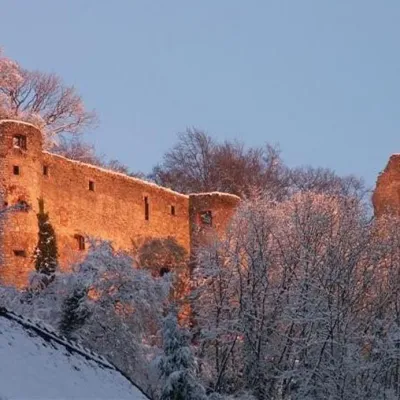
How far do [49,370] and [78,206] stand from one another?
66.1 ft

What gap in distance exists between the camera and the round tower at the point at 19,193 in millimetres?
27766

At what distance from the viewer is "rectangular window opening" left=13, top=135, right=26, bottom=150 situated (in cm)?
2928

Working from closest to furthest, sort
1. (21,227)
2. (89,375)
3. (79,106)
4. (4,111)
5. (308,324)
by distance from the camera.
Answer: (89,375)
(308,324)
(21,227)
(4,111)
(79,106)

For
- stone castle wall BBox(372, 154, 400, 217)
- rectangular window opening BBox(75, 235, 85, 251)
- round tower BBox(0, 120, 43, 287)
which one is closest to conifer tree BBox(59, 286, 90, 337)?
round tower BBox(0, 120, 43, 287)

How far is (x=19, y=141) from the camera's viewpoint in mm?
29406

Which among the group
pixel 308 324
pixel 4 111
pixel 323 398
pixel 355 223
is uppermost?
pixel 4 111

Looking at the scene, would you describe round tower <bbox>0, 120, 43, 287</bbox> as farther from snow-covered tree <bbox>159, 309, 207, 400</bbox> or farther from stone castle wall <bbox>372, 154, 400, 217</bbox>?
snow-covered tree <bbox>159, 309, 207, 400</bbox>

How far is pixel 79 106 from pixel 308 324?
Answer: 22777 mm

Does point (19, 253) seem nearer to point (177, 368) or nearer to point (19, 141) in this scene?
point (19, 141)

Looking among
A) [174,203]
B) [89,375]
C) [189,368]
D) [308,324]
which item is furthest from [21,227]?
[89,375]

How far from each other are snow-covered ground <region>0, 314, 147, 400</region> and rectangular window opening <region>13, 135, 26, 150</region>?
17032 millimetres

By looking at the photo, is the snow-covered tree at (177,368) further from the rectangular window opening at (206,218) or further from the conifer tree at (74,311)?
the rectangular window opening at (206,218)

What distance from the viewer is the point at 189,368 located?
55.4 ft

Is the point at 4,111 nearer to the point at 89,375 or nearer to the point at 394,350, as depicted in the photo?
the point at 394,350
